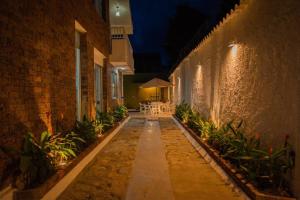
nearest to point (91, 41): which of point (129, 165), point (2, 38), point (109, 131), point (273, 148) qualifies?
point (109, 131)

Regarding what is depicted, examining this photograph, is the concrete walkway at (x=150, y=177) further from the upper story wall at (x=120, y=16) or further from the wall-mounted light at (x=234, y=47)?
the upper story wall at (x=120, y=16)

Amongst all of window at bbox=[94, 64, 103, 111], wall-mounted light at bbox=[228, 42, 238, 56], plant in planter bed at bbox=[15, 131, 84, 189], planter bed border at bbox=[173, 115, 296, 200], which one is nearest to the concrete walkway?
planter bed border at bbox=[173, 115, 296, 200]

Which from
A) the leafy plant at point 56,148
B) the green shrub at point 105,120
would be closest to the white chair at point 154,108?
the green shrub at point 105,120

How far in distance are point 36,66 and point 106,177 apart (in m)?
2.48

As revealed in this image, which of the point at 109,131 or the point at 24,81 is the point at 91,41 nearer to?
the point at 109,131

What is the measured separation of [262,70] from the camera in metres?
5.09

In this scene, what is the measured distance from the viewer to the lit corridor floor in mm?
4445

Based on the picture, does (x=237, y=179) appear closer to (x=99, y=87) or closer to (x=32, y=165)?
(x=32, y=165)

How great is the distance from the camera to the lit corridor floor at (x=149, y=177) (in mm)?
4445

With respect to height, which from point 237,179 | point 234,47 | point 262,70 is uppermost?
point 234,47

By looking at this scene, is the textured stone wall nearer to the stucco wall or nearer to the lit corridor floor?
the lit corridor floor

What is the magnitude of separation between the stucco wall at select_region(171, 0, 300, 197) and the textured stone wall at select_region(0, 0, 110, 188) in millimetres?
4030

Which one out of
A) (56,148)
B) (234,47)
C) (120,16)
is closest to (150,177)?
(56,148)

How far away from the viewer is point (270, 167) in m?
4.02
